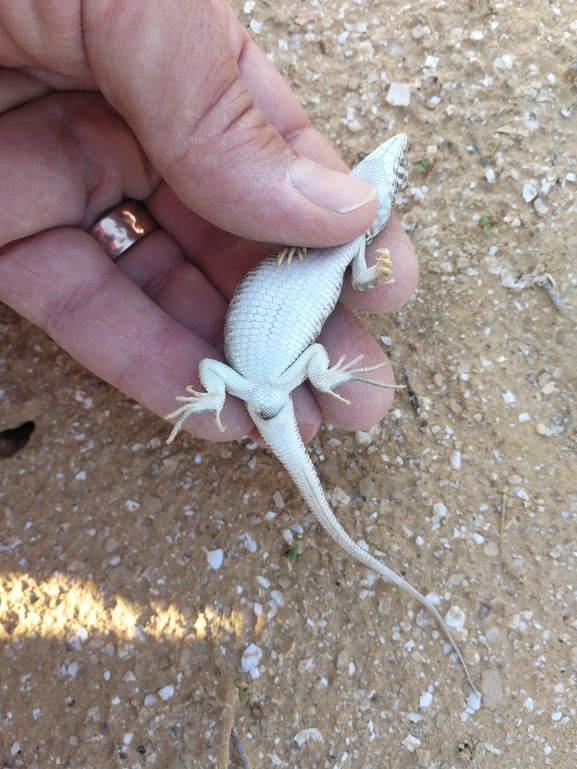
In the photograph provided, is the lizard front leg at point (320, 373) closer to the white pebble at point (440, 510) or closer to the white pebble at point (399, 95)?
the white pebble at point (440, 510)

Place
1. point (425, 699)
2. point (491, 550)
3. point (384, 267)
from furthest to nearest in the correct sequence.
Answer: point (491, 550) < point (425, 699) < point (384, 267)

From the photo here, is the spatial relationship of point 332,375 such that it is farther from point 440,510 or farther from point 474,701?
point 474,701

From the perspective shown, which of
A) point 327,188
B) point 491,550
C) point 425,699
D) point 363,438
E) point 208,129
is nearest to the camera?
point 208,129

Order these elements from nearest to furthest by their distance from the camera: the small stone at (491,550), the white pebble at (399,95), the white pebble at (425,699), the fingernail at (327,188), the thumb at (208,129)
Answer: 1. the thumb at (208,129)
2. the fingernail at (327,188)
3. the white pebble at (425,699)
4. the small stone at (491,550)
5. the white pebble at (399,95)

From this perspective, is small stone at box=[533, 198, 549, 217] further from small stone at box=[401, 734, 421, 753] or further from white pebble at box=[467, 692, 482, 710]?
small stone at box=[401, 734, 421, 753]

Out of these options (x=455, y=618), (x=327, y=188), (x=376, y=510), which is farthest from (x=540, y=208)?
(x=455, y=618)

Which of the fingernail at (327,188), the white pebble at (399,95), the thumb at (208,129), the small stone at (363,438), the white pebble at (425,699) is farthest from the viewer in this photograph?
the white pebble at (399,95)

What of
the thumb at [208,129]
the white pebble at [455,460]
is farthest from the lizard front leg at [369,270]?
the white pebble at [455,460]

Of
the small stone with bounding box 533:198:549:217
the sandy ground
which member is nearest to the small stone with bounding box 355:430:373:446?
the sandy ground

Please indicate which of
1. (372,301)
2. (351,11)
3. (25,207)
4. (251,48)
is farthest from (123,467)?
(351,11)
